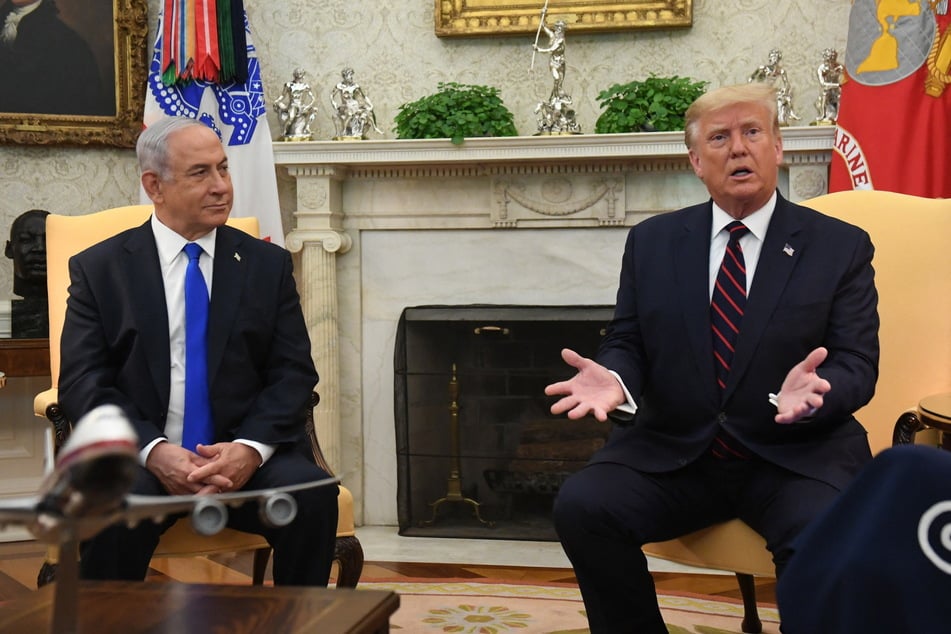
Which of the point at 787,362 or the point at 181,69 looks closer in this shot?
the point at 787,362

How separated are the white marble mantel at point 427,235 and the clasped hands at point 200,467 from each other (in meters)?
2.04

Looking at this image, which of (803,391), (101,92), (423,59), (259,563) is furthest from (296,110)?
(803,391)

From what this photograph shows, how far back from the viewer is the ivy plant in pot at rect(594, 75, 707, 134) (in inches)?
164

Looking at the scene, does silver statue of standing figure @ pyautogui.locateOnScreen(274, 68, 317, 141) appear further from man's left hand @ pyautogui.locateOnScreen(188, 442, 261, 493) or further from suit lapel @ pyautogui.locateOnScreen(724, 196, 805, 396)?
suit lapel @ pyautogui.locateOnScreen(724, 196, 805, 396)

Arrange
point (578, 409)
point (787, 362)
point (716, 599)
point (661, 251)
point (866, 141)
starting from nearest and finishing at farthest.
Answer: point (578, 409), point (787, 362), point (661, 251), point (716, 599), point (866, 141)

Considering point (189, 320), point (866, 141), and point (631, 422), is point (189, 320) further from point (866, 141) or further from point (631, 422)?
point (866, 141)

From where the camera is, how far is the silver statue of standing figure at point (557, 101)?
426 cm

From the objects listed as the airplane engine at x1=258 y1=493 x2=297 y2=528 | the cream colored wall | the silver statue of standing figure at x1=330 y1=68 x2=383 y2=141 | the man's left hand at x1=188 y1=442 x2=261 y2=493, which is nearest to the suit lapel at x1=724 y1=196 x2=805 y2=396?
the man's left hand at x1=188 y1=442 x2=261 y2=493

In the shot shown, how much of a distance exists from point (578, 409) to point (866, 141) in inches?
88.0

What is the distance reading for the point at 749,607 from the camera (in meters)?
2.99

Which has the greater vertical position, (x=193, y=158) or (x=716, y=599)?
(x=193, y=158)

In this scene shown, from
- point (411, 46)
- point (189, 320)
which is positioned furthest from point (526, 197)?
point (189, 320)

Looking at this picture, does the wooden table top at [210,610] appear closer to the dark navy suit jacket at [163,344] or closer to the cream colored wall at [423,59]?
the dark navy suit jacket at [163,344]

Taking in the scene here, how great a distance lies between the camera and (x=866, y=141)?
3.90 meters
